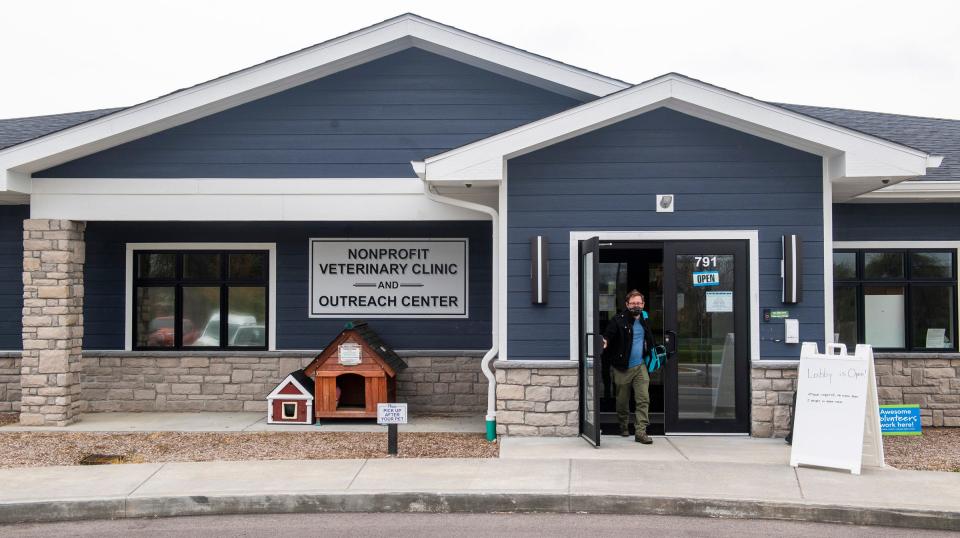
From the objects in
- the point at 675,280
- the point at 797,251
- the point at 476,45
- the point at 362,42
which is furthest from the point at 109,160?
the point at 797,251

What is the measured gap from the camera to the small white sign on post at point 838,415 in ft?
26.8

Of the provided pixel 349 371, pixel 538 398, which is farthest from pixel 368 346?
pixel 538 398

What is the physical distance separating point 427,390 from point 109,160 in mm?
5143

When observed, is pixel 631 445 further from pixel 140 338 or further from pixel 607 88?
pixel 140 338

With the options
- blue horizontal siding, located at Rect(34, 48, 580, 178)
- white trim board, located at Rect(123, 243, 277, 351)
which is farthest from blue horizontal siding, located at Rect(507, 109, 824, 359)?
white trim board, located at Rect(123, 243, 277, 351)

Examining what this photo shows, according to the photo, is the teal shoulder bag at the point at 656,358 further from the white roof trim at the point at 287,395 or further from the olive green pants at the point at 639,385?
the white roof trim at the point at 287,395

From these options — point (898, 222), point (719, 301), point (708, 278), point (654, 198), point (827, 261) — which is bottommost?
point (719, 301)

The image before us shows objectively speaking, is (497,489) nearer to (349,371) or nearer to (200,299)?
(349,371)

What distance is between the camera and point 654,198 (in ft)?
31.8

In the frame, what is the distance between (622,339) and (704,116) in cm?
266

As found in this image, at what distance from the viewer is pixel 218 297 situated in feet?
40.6

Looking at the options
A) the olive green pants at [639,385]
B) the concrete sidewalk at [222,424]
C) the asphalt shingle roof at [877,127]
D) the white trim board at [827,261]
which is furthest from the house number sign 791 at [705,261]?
the asphalt shingle roof at [877,127]

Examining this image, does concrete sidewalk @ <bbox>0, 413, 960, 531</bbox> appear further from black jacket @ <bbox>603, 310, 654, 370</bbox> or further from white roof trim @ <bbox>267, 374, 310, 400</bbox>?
white roof trim @ <bbox>267, 374, 310, 400</bbox>

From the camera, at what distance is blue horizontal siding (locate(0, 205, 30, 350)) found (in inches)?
483
